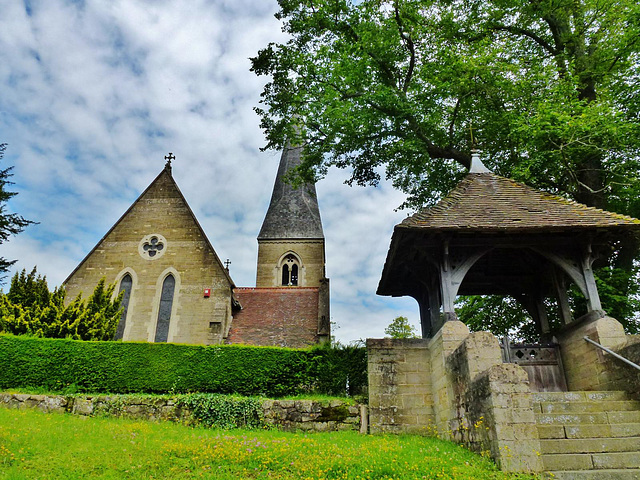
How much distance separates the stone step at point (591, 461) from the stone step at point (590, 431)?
13.4 inches

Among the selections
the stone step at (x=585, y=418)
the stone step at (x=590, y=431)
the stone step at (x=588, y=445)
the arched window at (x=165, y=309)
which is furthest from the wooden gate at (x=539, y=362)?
the arched window at (x=165, y=309)

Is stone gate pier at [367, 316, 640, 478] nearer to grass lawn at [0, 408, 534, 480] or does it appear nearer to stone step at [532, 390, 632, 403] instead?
stone step at [532, 390, 632, 403]

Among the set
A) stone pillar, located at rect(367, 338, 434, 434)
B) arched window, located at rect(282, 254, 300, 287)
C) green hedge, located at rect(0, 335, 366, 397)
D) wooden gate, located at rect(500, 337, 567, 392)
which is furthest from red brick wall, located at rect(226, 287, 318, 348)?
arched window, located at rect(282, 254, 300, 287)

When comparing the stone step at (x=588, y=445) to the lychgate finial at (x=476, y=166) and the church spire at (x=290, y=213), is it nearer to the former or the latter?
the lychgate finial at (x=476, y=166)

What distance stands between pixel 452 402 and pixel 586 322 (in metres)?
3.37

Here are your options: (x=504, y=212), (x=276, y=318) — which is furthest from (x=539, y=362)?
(x=276, y=318)

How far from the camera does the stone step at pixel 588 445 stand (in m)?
6.21

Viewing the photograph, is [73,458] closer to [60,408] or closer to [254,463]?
[254,463]

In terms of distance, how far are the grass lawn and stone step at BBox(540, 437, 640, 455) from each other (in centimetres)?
109

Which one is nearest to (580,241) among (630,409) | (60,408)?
(630,409)

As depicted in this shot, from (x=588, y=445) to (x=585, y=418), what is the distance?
513 mm

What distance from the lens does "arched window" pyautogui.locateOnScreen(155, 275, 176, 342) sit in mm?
17344

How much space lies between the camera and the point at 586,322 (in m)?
8.83

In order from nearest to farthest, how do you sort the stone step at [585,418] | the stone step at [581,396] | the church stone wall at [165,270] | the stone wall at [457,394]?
the stone wall at [457,394]
the stone step at [585,418]
the stone step at [581,396]
the church stone wall at [165,270]
